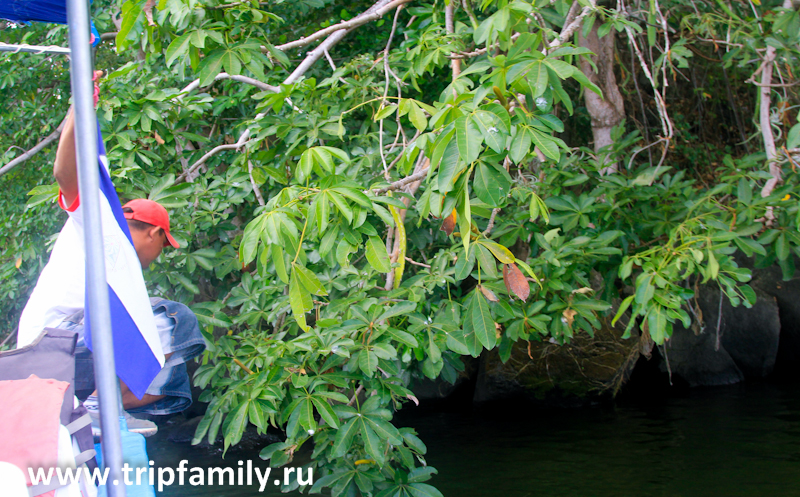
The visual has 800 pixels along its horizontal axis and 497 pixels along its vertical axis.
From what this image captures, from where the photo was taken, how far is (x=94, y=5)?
4977 millimetres

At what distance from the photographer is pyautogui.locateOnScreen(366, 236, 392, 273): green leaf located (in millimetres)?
2111

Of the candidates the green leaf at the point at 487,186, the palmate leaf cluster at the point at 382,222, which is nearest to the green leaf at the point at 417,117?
the palmate leaf cluster at the point at 382,222

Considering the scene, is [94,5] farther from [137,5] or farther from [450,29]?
[450,29]

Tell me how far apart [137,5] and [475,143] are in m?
1.81

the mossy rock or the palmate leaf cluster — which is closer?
the palmate leaf cluster

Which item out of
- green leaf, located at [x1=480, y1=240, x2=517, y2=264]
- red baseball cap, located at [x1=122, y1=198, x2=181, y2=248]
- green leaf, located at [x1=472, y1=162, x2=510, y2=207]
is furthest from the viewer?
red baseball cap, located at [x1=122, y1=198, x2=181, y2=248]

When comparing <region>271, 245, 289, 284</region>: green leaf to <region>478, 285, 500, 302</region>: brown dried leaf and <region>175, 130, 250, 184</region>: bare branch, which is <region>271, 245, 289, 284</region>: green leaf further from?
<region>175, 130, 250, 184</region>: bare branch

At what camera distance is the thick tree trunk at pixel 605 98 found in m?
4.41

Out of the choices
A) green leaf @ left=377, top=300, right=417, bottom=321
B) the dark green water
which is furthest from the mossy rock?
green leaf @ left=377, top=300, right=417, bottom=321

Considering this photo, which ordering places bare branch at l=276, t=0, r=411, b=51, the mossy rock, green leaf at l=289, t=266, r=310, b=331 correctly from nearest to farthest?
green leaf at l=289, t=266, r=310, b=331 < bare branch at l=276, t=0, r=411, b=51 < the mossy rock

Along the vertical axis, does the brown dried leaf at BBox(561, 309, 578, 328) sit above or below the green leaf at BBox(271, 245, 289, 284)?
below

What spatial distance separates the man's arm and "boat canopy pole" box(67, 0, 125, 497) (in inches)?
13.3

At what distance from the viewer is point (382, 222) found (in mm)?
3047

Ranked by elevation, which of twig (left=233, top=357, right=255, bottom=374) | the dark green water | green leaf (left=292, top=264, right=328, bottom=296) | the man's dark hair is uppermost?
the man's dark hair
